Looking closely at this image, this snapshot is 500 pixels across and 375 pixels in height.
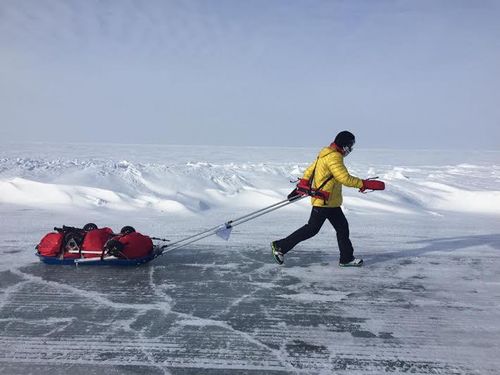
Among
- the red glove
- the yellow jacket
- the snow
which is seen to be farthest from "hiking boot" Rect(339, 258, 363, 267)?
the red glove

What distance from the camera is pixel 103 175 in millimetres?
11422

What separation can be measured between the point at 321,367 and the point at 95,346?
63.1 inches

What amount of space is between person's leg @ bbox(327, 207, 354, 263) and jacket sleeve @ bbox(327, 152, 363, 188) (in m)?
0.48

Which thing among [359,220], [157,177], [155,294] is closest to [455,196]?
[359,220]

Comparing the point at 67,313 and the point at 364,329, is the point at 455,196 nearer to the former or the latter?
the point at 364,329

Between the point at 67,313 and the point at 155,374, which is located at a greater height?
the point at 67,313

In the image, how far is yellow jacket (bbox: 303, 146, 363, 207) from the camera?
4.51 meters

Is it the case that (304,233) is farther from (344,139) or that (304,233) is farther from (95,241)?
(95,241)

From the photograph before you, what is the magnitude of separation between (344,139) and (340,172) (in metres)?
0.46

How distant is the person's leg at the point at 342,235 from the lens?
4.77 metres

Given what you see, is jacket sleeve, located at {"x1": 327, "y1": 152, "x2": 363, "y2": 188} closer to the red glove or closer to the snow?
the red glove

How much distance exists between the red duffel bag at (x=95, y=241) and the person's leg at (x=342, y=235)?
2.76 meters

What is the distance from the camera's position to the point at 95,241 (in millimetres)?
4613

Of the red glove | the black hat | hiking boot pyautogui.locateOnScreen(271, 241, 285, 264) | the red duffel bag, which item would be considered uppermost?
the black hat
